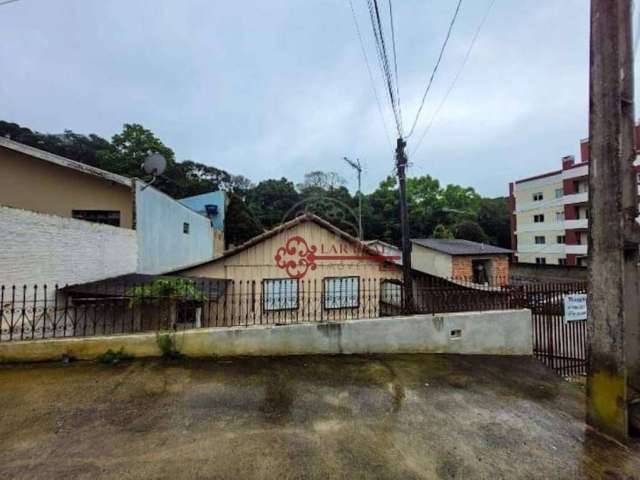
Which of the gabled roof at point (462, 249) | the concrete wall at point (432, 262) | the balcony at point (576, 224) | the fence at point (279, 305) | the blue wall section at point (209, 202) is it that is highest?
the blue wall section at point (209, 202)

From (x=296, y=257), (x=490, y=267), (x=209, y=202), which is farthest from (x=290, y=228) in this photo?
(x=490, y=267)

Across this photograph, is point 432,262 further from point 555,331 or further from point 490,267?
point 555,331

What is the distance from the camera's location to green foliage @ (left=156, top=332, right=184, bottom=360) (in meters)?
4.76

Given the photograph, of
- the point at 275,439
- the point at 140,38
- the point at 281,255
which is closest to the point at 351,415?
the point at 275,439

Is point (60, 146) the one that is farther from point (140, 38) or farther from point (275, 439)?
point (275, 439)

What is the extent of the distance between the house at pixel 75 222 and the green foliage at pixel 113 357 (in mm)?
2285

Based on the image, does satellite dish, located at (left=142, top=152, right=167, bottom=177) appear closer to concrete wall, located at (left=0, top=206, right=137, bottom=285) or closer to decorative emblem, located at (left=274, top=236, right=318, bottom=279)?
concrete wall, located at (left=0, top=206, right=137, bottom=285)

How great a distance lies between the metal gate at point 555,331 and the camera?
21.6 ft

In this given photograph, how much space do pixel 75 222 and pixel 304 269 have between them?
5871mm

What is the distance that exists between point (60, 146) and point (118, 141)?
4823 mm

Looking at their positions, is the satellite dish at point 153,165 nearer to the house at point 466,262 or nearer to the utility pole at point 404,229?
the utility pole at point 404,229

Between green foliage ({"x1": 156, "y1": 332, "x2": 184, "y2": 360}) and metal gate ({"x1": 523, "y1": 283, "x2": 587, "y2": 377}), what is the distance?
24.0ft

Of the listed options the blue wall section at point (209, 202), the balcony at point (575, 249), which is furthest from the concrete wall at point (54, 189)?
the balcony at point (575, 249)

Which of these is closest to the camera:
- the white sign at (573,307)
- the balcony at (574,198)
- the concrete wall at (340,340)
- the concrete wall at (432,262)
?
the concrete wall at (340,340)
